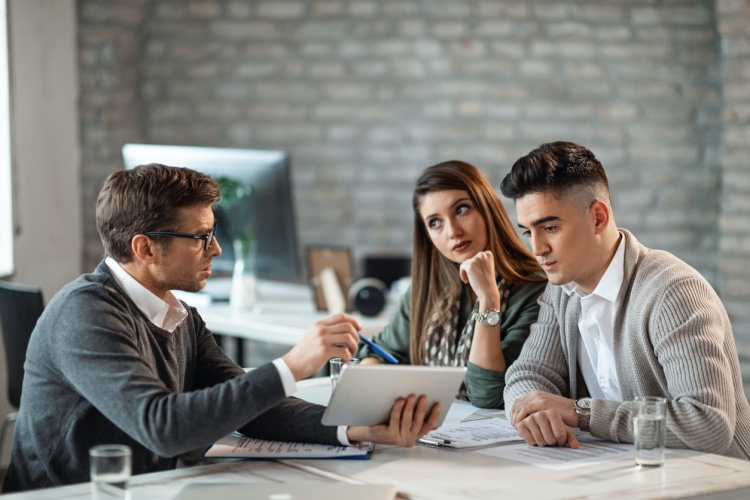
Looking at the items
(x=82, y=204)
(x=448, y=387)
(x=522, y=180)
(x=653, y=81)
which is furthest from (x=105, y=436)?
(x=653, y=81)

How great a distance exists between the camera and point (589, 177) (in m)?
2.15

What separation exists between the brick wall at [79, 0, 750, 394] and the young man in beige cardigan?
9.28 feet

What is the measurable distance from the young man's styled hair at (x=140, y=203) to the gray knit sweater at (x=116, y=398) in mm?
69

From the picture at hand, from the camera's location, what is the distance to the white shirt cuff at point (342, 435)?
189cm

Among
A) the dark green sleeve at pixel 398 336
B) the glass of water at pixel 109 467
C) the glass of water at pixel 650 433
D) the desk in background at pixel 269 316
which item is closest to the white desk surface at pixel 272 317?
the desk in background at pixel 269 316

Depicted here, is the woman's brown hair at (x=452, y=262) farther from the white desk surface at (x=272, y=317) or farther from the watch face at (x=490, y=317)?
the white desk surface at (x=272, y=317)

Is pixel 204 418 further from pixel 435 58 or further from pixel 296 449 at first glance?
pixel 435 58

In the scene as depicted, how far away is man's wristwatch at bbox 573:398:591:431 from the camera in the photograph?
1.96 meters

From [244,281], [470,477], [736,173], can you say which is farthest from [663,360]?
[736,173]

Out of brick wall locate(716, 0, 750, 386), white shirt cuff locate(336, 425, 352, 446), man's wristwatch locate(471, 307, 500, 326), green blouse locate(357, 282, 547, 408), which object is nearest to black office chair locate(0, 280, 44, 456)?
green blouse locate(357, 282, 547, 408)

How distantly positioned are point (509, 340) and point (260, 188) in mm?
1576

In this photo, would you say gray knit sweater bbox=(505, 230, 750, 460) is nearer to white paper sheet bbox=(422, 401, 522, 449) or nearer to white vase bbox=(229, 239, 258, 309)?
white paper sheet bbox=(422, 401, 522, 449)

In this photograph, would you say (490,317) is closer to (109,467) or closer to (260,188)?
(109,467)

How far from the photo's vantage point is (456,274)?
8.86ft
